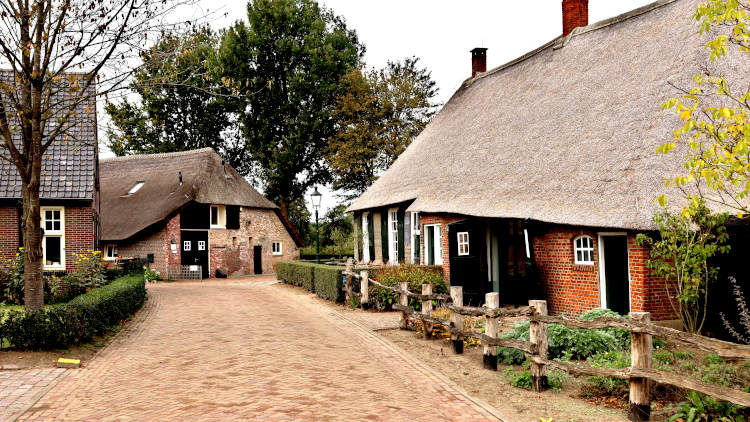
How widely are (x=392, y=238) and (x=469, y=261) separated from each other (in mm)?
7288

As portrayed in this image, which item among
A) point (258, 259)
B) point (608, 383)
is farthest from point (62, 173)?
point (258, 259)

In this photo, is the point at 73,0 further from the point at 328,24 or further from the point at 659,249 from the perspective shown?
the point at 328,24

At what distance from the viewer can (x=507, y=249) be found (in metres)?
16.7

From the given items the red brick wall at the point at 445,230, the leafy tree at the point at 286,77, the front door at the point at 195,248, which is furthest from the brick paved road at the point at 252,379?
the leafy tree at the point at 286,77

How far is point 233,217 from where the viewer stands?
3356 cm

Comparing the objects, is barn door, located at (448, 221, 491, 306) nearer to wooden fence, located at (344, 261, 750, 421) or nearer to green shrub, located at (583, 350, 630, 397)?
wooden fence, located at (344, 261, 750, 421)

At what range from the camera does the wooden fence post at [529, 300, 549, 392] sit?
7.46 metres

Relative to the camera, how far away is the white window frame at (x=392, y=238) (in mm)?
22688

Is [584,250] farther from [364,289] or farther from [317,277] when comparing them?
[317,277]

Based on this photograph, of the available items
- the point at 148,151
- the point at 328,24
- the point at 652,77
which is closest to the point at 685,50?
the point at 652,77

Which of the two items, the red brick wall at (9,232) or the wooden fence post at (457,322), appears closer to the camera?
the wooden fence post at (457,322)

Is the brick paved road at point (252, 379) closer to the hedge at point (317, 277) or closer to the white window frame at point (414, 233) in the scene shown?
the hedge at point (317, 277)

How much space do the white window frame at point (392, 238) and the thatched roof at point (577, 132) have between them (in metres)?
0.90

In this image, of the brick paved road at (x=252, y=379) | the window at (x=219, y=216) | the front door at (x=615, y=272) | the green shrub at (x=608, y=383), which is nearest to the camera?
the brick paved road at (x=252, y=379)
